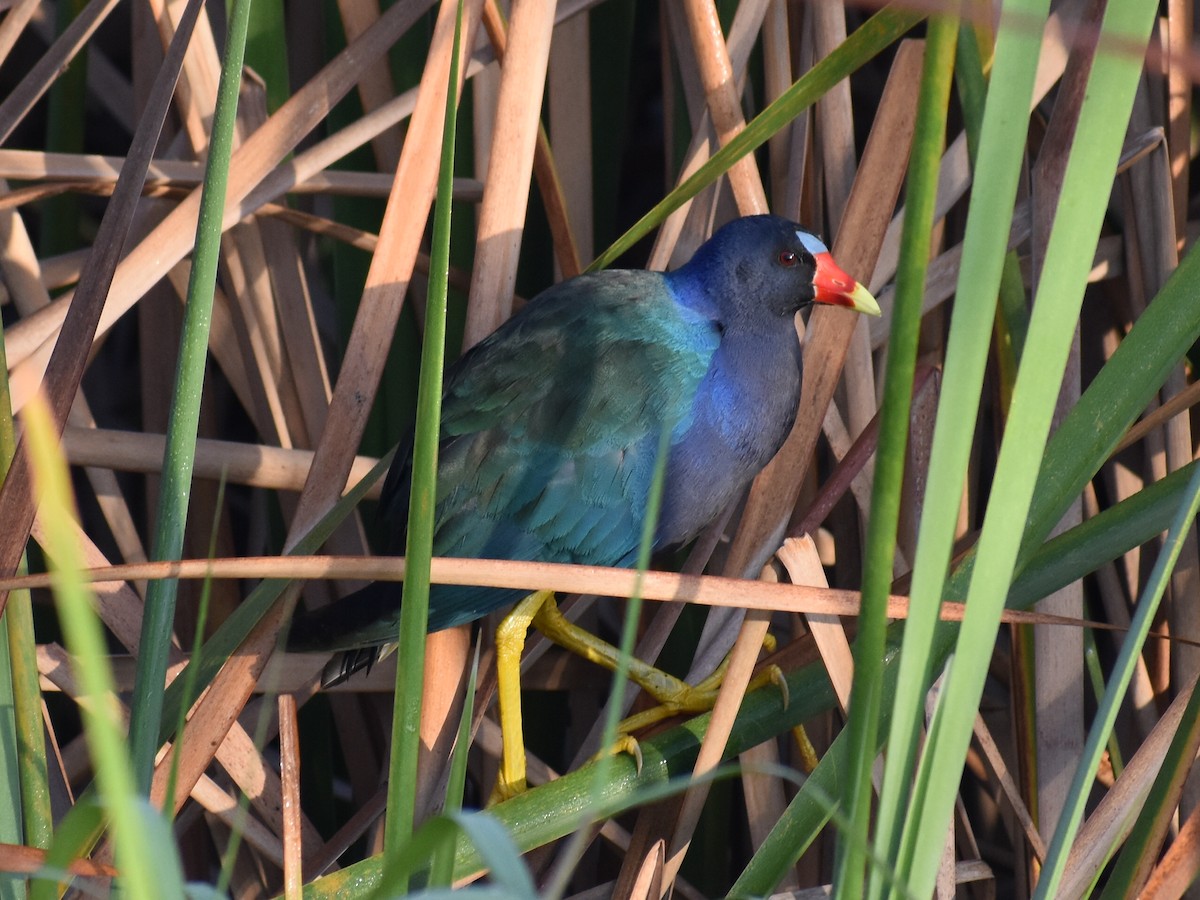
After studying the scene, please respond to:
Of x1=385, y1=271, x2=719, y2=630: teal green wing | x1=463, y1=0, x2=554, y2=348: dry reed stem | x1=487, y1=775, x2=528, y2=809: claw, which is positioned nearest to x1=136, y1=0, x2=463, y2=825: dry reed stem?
x1=385, y1=271, x2=719, y2=630: teal green wing

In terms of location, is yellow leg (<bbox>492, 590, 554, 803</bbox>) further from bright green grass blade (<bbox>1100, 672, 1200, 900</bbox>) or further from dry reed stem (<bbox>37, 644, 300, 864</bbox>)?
bright green grass blade (<bbox>1100, 672, 1200, 900</bbox>)

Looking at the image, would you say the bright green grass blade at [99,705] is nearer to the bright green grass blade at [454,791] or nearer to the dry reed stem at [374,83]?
the bright green grass blade at [454,791]

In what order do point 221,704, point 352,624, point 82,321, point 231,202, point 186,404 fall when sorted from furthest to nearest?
point 231,202
point 352,624
point 221,704
point 82,321
point 186,404

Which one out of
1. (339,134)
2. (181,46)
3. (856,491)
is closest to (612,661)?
(856,491)

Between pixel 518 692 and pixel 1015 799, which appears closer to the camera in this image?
pixel 1015 799

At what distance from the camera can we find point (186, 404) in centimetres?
85

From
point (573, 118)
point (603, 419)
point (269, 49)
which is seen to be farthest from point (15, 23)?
point (603, 419)

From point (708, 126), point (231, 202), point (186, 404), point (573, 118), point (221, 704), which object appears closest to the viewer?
point (186, 404)

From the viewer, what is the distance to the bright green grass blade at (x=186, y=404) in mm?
825

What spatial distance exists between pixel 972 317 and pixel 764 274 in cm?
90

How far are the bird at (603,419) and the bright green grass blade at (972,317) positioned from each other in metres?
0.73

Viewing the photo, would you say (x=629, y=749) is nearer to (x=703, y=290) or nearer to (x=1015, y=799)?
(x=1015, y=799)

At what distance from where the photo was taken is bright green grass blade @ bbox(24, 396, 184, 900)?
16.0 inches

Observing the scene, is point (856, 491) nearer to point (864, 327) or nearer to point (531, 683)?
point (864, 327)
